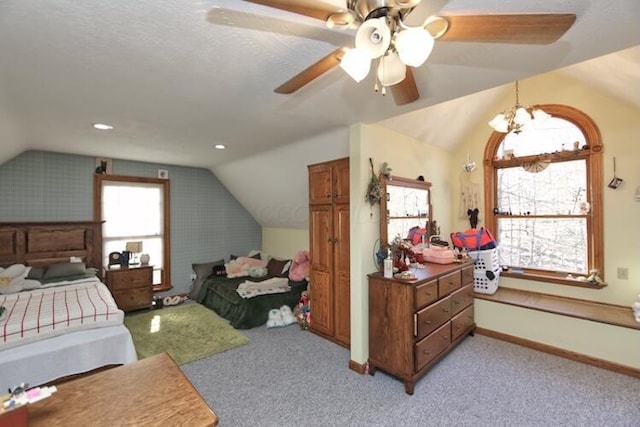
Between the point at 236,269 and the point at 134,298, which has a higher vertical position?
the point at 236,269

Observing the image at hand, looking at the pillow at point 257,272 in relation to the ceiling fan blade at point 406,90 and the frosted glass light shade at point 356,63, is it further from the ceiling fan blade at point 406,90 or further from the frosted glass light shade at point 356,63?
the frosted glass light shade at point 356,63

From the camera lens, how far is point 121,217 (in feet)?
14.3

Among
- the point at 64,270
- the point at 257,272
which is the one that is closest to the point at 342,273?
the point at 257,272

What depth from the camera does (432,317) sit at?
2477 mm

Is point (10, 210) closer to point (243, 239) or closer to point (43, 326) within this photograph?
point (43, 326)

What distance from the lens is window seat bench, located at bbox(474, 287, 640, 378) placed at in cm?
250

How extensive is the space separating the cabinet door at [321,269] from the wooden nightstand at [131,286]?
2.50 meters

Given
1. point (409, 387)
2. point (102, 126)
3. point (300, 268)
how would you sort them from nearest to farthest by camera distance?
1. point (409, 387)
2. point (102, 126)
3. point (300, 268)

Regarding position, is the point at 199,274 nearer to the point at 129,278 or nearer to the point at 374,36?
the point at 129,278

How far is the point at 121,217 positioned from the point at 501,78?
16.3 ft

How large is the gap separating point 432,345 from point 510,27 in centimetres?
236

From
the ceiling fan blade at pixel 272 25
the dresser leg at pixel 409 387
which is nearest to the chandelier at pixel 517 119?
the ceiling fan blade at pixel 272 25

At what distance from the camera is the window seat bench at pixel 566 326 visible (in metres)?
2.50

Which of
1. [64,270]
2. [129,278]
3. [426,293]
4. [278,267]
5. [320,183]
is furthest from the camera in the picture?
[278,267]
